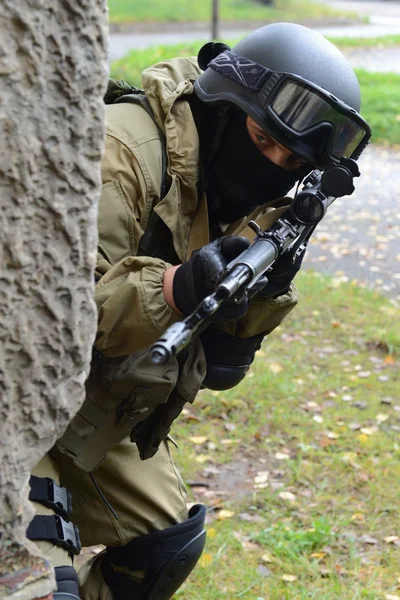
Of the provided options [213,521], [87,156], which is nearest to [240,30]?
[213,521]

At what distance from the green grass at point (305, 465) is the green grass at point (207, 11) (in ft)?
50.8

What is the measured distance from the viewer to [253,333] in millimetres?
2938

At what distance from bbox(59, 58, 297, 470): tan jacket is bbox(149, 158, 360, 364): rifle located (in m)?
0.24

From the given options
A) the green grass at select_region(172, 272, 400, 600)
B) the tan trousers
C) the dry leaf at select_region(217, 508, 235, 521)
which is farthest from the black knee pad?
the dry leaf at select_region(217, 508, 235, 521)

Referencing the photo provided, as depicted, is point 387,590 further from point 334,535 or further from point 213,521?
point 213,521

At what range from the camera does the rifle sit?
160 centimetres

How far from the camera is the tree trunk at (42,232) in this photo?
4.70 feet

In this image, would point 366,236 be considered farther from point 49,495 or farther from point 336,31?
point 336,31

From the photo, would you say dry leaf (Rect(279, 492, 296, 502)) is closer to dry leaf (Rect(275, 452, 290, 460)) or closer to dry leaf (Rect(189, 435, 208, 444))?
dry leaf (Rect(275, 452, 290, 460))

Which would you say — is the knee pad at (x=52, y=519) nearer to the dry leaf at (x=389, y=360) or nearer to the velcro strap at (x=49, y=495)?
the velcro strap at (x=49, y=495)

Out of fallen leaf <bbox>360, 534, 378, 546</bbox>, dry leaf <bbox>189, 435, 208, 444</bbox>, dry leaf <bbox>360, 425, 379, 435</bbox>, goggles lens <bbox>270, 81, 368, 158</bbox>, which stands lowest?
dry leaf <bbox>360, 425, 379, 435</bbox>

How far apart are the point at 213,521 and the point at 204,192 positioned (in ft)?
5.84

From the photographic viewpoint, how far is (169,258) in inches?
105

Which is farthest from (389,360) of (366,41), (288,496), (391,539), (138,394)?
(366,41)
